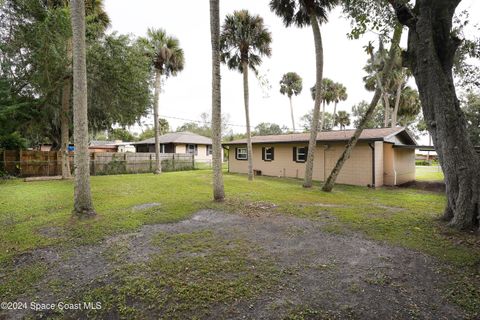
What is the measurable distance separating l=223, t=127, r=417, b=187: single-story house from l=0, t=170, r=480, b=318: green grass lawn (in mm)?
2633

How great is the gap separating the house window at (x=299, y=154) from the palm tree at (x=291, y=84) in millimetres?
16181

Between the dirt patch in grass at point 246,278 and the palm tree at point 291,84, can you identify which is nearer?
the dirt patch in grass at point 246,278

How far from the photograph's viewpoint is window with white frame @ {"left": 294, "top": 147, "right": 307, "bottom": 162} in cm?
1456

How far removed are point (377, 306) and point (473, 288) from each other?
4.64 feet

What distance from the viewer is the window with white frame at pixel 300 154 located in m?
14.6

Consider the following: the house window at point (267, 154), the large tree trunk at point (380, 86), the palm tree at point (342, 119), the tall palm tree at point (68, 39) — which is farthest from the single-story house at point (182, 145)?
the palm tree at point (342, 119)

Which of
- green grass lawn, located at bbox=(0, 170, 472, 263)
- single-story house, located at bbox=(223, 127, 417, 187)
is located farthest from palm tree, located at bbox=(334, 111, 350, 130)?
green grass lawn, located at bbox=(0, 170, 472, 263)

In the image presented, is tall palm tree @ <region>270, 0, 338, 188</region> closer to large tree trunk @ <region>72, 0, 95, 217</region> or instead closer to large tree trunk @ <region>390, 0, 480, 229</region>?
large tree trunk @ <region>390, 0, 480, 229</region>

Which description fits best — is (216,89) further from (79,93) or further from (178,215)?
(178,215)

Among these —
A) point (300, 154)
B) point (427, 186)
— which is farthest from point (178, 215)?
point (427, 186)

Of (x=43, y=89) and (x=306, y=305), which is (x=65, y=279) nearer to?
(x=306, y=305)

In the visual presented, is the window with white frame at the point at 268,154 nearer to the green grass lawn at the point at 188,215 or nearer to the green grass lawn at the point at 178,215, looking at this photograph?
the green grass lawn at the point at 178,215

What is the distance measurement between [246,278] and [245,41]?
475 inches

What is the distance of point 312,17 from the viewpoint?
33.5 ft
